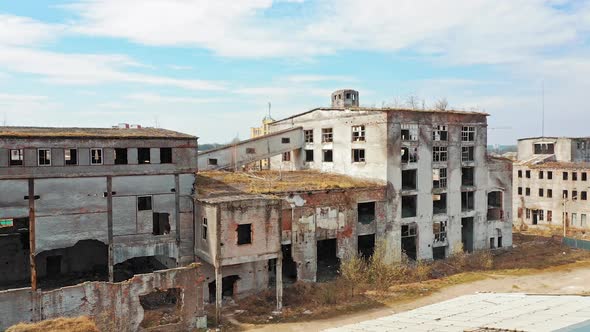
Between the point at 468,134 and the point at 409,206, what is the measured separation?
27.6 ft

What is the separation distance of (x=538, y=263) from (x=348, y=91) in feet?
76.6

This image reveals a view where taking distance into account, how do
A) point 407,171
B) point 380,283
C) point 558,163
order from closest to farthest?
point 380,283 → point 407,171 → point 558,163

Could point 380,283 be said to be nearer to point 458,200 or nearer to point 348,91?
point 458,200

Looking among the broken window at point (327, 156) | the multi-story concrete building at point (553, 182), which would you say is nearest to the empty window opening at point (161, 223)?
the broken window at point (327, 156)

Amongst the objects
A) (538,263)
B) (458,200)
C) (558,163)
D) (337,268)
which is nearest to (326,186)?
(337,268)

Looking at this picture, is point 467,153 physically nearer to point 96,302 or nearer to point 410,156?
point 410,156

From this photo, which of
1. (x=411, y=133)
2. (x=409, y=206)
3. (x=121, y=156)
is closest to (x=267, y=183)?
(x=121, y=156)

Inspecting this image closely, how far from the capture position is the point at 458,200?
39594 millimetres

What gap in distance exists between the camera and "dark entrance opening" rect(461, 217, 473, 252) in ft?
135

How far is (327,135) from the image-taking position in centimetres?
4222

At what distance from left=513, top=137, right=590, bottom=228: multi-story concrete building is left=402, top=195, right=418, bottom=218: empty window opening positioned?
25.0m

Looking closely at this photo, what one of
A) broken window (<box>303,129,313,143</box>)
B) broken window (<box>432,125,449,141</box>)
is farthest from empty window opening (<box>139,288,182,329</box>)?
broken window (<box>432,125,449,141</box>)

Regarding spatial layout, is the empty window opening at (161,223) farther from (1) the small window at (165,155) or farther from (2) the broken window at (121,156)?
(2) the broken window at (121,156)

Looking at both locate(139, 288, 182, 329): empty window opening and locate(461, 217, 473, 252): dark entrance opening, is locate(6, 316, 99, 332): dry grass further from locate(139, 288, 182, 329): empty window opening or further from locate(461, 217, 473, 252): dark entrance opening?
locate(461, 217, 473, 252): dark entrance opening
